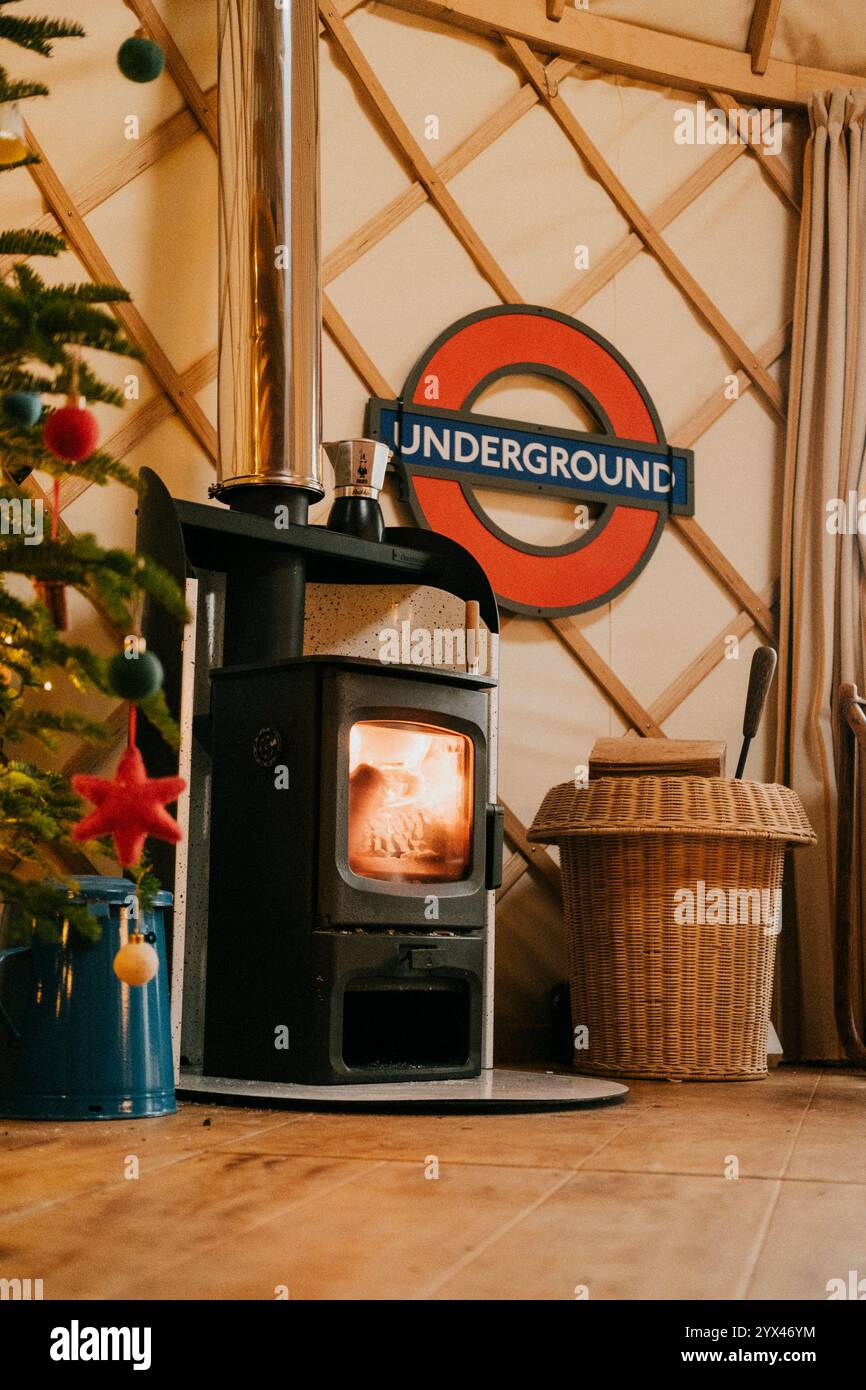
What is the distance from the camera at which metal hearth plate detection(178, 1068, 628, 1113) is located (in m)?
1.74

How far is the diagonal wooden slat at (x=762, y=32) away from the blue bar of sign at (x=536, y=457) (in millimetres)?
859

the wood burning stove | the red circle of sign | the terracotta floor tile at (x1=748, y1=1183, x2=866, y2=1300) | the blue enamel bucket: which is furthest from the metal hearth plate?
the red circle of sign

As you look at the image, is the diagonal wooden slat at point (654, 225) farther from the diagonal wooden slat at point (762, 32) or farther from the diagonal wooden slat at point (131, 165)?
the diagonal wooden slat at point (131, 165)

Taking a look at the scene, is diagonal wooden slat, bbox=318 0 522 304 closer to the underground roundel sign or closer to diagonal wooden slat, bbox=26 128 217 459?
the underground roundel sign

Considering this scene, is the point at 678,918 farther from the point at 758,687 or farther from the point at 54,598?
the point at 54,598

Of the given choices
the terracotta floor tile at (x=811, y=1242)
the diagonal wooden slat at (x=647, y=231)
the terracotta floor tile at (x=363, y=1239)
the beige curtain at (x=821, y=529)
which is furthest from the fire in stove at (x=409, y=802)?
the diagonal wooden slat at (x=647, y=231)

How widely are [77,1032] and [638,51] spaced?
91.2 inches

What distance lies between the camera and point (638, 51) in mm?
2967

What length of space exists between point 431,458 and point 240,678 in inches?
33.9

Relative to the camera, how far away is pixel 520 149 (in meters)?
2.89

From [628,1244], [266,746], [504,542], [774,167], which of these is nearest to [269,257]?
[504,542]

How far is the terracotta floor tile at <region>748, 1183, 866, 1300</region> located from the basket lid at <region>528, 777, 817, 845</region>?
1.00 metres
